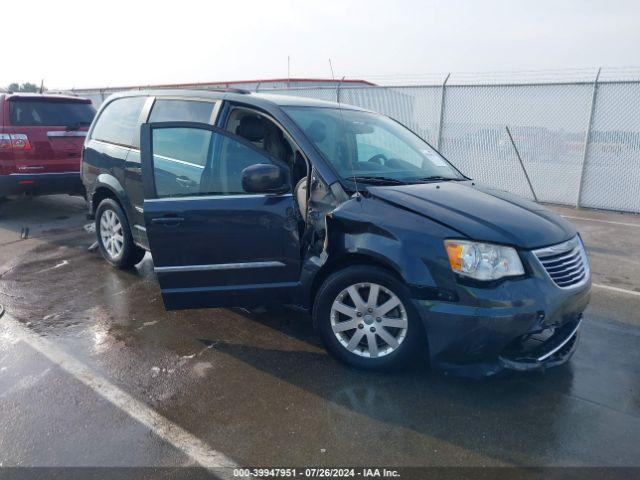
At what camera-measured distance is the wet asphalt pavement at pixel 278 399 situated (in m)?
2.73

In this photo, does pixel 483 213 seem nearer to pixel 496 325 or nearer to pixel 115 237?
pixel 496 325

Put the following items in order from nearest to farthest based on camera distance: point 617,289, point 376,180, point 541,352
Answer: point 541,352 < point 376,180 < point 617,289

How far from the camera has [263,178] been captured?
3510 millimetres

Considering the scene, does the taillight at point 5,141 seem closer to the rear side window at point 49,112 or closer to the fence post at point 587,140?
the rear side window at point 49,112

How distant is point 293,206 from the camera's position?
3.61 metres

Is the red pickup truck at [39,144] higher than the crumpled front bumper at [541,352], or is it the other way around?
the red pickup truck at [39,144]

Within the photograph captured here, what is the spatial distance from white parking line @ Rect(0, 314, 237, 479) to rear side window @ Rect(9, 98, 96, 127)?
4.82 meters

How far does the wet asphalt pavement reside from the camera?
2729 millimetres

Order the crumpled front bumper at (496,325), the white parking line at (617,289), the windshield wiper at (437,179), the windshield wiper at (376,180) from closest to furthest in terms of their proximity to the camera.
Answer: the crumpled front bumper at (496,325) → the windshield wiper at (376,180) → the windshield wiper at (437,179) → the white parking line at (617,289)

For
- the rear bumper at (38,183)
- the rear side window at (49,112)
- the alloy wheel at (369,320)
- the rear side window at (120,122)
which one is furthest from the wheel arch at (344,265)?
the rear side window at (49,112)

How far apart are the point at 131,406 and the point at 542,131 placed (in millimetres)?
9622

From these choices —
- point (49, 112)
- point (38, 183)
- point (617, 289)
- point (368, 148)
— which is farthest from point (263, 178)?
point (49, 112)

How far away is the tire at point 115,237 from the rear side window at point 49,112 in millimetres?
3323

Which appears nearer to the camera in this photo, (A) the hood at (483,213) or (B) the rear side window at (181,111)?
(A) the hood at (483,213)
